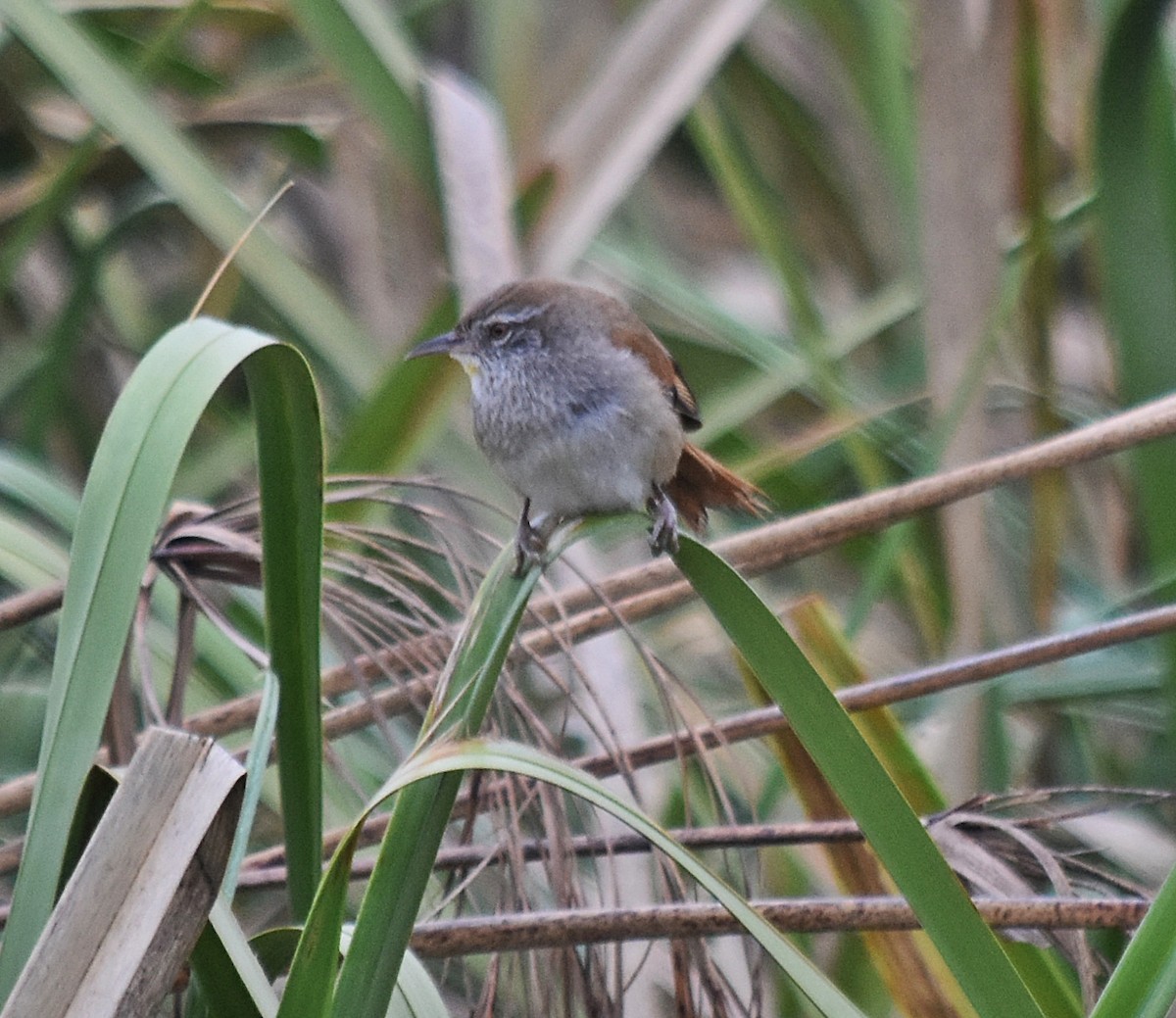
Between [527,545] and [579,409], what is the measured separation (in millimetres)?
558

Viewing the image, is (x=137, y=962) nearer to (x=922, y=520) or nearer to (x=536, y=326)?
(x=536, y=326)

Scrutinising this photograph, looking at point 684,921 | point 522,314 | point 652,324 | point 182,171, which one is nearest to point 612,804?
point 684,921

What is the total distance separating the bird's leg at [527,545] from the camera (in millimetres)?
1363

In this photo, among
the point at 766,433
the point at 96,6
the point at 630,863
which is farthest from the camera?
the point at 766,433

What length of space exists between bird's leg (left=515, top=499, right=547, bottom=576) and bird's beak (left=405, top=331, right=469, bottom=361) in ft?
1.05

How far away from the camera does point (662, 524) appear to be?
5.68 feet

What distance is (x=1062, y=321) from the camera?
433 centimetres

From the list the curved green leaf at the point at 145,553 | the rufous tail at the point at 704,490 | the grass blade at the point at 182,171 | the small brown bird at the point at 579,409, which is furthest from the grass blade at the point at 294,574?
the grass blade at the point at 182,171

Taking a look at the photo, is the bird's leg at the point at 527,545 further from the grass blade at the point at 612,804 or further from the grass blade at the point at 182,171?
the grass blade at the point at 182,171

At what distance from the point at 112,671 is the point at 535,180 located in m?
1.86

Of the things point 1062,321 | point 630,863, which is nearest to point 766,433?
point 1062,321

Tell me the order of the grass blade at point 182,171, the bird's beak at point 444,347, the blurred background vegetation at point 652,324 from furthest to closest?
the grass blade at point 182,171, the bird's beak at point 444,347, the blurred background vegetation at point 652,324

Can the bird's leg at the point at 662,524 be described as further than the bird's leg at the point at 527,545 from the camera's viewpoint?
Yes

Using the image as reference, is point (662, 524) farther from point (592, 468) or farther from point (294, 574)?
point (294, 574)
